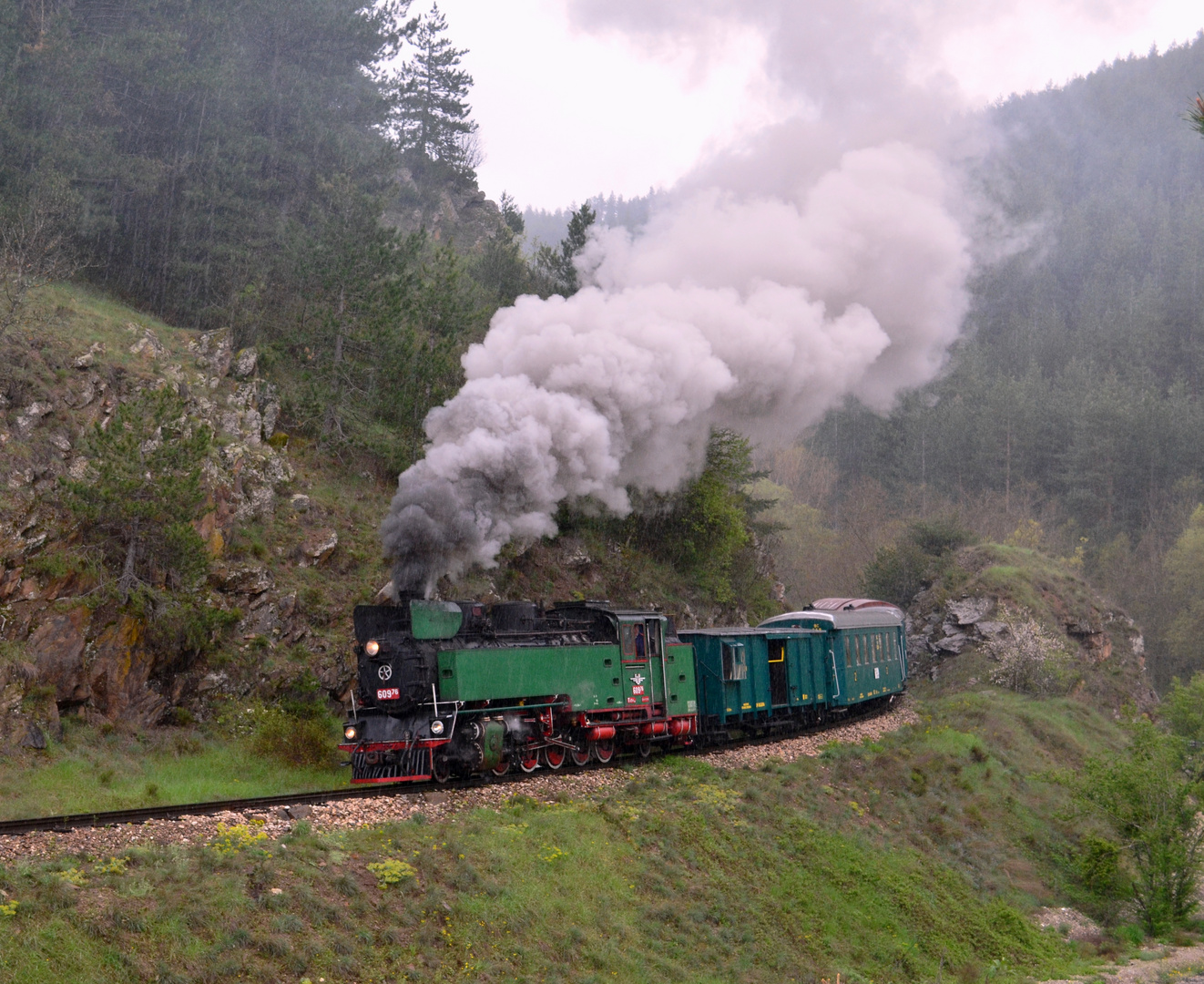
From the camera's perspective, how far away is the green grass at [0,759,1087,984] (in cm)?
786

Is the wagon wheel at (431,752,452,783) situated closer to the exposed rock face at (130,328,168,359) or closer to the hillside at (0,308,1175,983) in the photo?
the hillside at (0,308,1175,983)

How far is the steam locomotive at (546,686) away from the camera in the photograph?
13820 millimetres

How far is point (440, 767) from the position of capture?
1405cm

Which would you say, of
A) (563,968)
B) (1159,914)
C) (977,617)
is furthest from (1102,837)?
(977,617)

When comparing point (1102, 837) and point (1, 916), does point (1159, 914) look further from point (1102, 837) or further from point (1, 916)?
point (1, 916)

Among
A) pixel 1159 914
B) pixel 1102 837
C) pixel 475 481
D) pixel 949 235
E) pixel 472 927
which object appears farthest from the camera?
pixel 949 235

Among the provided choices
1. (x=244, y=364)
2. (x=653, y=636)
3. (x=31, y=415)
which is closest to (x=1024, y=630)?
(x=653, y=636)

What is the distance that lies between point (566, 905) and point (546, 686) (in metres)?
4.42

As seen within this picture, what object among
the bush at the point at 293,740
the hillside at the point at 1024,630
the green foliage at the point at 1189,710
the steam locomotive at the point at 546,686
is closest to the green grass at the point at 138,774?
the bush at the point at 293,740

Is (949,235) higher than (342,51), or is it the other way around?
(342,51)

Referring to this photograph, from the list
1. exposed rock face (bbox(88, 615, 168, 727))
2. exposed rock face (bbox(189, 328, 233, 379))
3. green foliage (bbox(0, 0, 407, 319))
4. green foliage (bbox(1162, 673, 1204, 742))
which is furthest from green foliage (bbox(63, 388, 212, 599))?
green foliage (bbox(1162, 673, 1204, 742))

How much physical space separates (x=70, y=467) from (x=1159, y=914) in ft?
77.0

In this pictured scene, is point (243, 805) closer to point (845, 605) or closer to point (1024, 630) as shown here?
point (845, 605)

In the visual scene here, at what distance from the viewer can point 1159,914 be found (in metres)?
18.4
